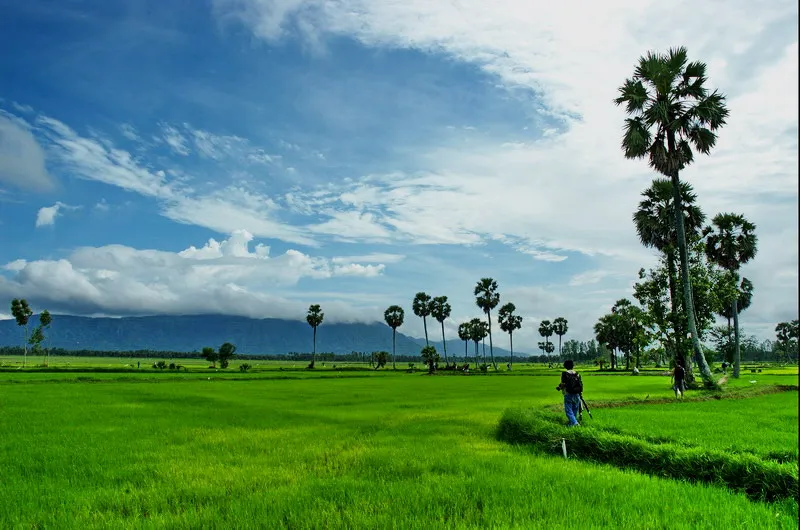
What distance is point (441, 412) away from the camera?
78.4ft

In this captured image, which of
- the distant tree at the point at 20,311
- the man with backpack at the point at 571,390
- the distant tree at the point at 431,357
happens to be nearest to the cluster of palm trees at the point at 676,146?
the man with backpack at the point at 571,390

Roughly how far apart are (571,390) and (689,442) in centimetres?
352

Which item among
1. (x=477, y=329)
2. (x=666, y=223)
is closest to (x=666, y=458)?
(x=666, y=223)

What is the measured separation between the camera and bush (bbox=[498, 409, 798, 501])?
27.6ft

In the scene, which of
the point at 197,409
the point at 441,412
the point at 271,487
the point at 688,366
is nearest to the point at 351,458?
the point at 271,487

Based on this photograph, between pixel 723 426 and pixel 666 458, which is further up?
pixel 666 458

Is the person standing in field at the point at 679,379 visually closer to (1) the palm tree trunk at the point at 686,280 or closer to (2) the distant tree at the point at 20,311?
(1) the palm tree trunk at the point at 686,280

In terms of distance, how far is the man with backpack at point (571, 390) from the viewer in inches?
569

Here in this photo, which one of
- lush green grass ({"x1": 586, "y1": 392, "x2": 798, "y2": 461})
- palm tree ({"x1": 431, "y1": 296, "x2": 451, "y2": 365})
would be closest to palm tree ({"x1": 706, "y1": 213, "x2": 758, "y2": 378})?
lush green grass ({"x1": 586, "y1": 392, "x2": 798, "y2": 461})

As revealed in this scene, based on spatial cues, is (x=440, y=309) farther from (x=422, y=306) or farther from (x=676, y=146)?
(x=676, y=146)

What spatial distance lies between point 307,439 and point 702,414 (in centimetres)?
1404

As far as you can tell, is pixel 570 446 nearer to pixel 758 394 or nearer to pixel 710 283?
pixel 758 394

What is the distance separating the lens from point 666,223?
138 ft

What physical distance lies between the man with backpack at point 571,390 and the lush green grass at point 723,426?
0.70m
